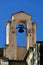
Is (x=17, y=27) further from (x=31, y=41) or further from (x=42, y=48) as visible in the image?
(x=42, y=48)

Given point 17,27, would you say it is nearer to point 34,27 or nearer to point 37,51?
point 34,27

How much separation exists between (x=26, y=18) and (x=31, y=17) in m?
0.41

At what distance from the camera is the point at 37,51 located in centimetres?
8331

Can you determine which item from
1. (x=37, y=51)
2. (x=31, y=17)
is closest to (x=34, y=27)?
(x=31, y=17)

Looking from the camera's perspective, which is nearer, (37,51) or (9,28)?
(37,51)

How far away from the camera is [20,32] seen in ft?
292

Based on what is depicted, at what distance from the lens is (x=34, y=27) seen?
90.7 metres

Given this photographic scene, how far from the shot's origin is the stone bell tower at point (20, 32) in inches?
3519

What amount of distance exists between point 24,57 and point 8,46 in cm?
214

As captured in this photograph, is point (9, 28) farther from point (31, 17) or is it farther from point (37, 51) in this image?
point (37, 51)

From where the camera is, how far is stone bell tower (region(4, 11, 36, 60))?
8938 centimetres

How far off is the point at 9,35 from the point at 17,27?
91cm

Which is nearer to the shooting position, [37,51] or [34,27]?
[37,51]

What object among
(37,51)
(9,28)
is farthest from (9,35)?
(37,51)
